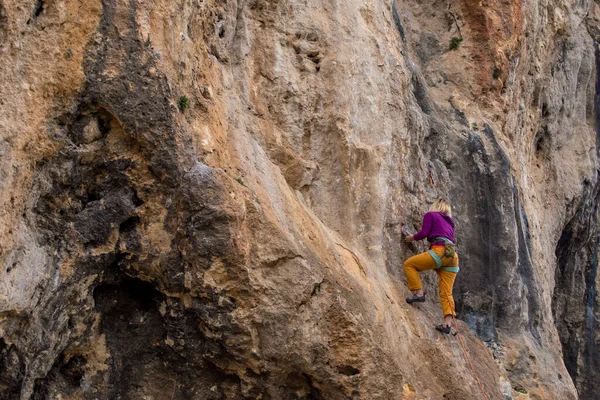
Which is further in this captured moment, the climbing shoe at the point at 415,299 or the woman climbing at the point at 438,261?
the woman climbing at the point at 438,261

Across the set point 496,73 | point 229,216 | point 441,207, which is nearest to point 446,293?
point 441,207

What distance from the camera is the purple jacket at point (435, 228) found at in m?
8.70

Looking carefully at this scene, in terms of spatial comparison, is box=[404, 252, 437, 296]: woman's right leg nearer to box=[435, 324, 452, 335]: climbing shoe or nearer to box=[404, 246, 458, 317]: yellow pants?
box=[404, 246, 458, 317]: yellow pants

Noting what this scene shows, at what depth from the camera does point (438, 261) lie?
336 inches

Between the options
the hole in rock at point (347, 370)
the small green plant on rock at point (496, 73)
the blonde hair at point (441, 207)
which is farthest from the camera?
the small green plant on rock at point (496, 73)

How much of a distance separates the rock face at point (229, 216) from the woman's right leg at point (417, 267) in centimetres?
20

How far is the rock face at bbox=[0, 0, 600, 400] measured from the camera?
5.89 meters

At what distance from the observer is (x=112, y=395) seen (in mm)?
6520

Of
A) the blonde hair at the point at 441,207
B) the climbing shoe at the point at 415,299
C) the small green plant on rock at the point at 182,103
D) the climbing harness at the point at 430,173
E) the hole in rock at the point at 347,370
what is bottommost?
the hole in rock at the point at 347,370

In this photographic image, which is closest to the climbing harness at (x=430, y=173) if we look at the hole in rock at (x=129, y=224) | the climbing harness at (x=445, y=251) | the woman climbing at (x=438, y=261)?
the woman climbing at (x=438, y=261)

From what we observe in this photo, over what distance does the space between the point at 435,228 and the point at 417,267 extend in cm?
56

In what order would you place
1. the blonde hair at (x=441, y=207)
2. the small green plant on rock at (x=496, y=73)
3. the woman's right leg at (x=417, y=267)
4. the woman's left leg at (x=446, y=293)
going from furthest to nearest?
the small green plant on rock at (x=496, y=73), the blonde hair at (x=441, y=207), the woman's left leg at (x=446, y=293), the woman's right leg at (x=417, y=267)

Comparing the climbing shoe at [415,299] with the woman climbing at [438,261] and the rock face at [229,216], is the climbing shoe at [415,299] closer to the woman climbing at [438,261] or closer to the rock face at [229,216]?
the woman climbing at [438,261]

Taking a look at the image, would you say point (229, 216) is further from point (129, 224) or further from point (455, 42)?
point (455, 42)
